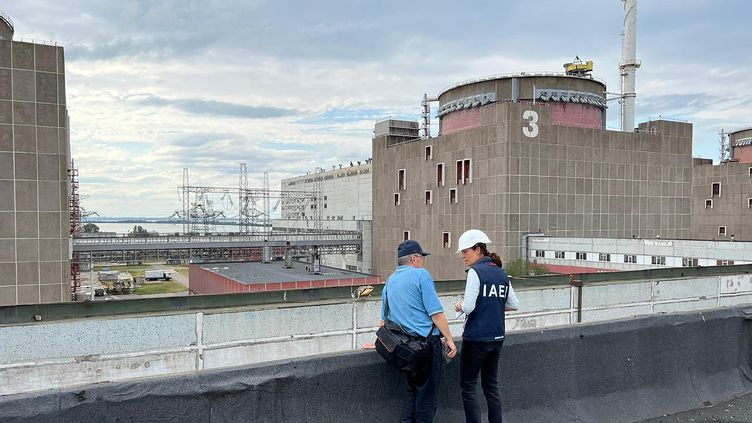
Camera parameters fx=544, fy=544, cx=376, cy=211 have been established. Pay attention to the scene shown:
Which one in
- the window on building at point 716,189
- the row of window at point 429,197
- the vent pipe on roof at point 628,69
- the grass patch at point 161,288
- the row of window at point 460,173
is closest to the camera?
the row of window at point 460,173

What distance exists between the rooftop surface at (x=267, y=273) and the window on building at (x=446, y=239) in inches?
361

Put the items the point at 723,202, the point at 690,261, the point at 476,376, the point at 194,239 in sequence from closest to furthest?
1. the point at 476,376
2. the point at 690,261
3. the point at 194,239
4. the point at 723,202

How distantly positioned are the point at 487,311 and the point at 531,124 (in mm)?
41702

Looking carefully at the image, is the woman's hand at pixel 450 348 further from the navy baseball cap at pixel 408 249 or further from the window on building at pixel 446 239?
the window on building at pixel 446 239

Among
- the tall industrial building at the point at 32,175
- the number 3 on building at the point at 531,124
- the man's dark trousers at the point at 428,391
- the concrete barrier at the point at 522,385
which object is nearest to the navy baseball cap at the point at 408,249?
the man's dark trousers at the point at 428,391

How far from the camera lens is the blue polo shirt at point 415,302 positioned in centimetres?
435

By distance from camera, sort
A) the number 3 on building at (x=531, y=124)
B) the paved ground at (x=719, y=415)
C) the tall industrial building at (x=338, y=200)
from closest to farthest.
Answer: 1. the paved ground at (x=719, y=415)
2. the number 3 on building at (x=531, y=124)
3. the tall industrial building at (x=338, y=200)

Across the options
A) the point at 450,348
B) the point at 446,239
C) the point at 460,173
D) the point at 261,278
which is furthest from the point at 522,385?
the point at 446,239

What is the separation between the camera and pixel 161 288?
225ft

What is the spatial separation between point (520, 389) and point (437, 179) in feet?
152

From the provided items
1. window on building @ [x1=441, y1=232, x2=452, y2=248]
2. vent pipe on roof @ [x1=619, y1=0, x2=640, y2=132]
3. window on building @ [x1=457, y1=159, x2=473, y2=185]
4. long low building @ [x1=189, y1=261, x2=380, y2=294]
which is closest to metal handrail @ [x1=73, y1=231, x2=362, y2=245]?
long low building @ [x1=189, y1=261, x2=380, y2=294]

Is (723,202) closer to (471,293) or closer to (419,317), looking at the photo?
(471,293)

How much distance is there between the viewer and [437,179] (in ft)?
168

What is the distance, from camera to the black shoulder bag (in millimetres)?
4277
